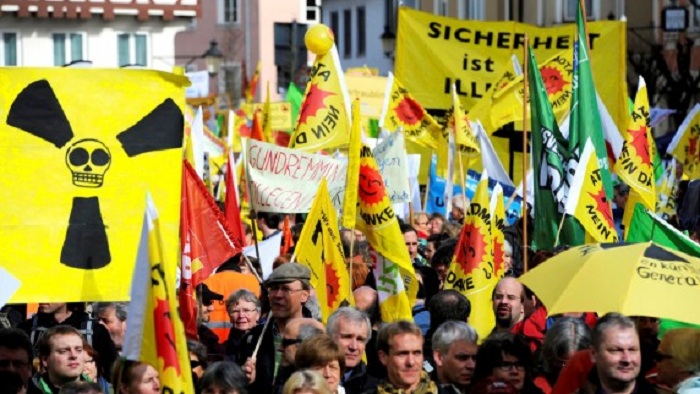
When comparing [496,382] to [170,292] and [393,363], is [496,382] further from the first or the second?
[170,292]

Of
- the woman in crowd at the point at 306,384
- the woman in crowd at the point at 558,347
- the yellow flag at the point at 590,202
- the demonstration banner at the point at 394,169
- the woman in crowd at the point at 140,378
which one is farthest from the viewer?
the demonstration banner at the point at 394,169

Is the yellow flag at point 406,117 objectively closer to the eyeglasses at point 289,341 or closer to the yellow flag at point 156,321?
the eyeglasses at point 289,341

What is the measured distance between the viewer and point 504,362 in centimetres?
876

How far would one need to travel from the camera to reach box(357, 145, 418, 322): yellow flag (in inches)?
454

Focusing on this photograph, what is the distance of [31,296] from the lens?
397 inches

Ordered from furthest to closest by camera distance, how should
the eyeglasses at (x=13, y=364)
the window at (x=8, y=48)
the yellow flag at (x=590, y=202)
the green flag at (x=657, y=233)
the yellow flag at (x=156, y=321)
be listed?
the window at (x=8, y=48), the yellow flag at (x=590, y=202), the green flag at (x=657, y=233), the eyeglasses at (x=13, y=364), the yellow flag at (x=156, y=321)

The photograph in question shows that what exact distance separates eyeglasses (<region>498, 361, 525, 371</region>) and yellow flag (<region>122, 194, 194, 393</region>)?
1.70 metres

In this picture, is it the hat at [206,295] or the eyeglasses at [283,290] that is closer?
the eyeglasses at [283,290]

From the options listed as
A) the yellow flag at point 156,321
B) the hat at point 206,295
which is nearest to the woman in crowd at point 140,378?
the yellow flag at point 156,321

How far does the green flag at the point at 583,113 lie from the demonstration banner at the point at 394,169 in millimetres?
1921

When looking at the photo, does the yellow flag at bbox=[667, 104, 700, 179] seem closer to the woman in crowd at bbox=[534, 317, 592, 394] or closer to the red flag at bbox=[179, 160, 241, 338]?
the red flag at bbox=[179, 160, 241, 338]

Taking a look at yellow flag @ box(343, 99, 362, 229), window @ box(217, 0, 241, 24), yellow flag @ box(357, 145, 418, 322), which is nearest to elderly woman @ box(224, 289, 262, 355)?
yellow flag @ box(357, 145, 418, 322)

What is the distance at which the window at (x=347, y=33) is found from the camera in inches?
2830

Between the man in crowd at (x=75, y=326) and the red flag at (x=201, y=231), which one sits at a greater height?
the red flag at (x=201, y=231)
